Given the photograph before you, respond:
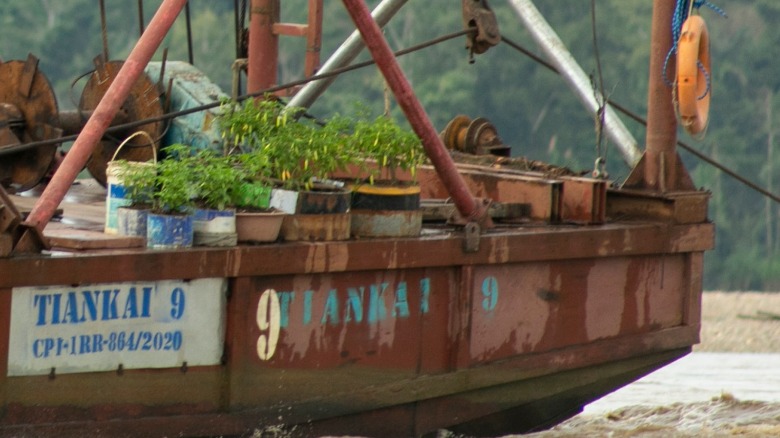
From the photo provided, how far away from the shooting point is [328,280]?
251 inches

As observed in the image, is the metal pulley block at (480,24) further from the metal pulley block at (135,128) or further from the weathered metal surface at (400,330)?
the metal pulley block at (135,128)

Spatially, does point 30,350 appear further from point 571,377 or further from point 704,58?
point 704,58

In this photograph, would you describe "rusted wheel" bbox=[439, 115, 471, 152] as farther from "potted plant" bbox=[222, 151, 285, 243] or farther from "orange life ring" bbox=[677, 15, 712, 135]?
"potted plant" bbox=[222, 151, 285, 243]

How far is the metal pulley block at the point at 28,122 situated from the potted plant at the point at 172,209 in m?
1.77

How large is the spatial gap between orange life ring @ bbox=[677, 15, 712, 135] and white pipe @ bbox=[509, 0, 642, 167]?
708 millimetres

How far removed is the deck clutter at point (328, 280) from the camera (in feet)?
18.8

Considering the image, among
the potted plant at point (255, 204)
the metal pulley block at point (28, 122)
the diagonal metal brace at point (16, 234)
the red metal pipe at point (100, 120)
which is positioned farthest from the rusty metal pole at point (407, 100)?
the metal pulley block at point (28, 122)

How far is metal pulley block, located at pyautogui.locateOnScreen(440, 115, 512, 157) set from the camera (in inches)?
355

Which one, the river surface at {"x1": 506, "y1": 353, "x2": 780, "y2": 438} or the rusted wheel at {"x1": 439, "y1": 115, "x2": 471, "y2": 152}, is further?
the rusted wheel at {"x1": 439, "y1": 115, "x2": 471, "y2": 152}

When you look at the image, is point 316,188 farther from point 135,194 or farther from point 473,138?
point 473,138

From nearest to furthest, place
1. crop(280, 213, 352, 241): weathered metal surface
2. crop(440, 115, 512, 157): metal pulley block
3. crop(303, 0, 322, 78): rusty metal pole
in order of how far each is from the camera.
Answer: crop(280, 213, 352, 241): weathered metal surface
crop(440, 115, 512, 157): metal pulley block
crop(303, 0, 322, 78): rusty metal pole

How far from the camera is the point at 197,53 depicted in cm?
4062

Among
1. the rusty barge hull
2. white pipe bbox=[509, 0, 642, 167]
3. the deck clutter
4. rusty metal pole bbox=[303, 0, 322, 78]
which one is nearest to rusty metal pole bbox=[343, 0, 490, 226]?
the deck clutter

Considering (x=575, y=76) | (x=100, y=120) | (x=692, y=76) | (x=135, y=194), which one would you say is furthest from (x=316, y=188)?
(x=575, y=76)
